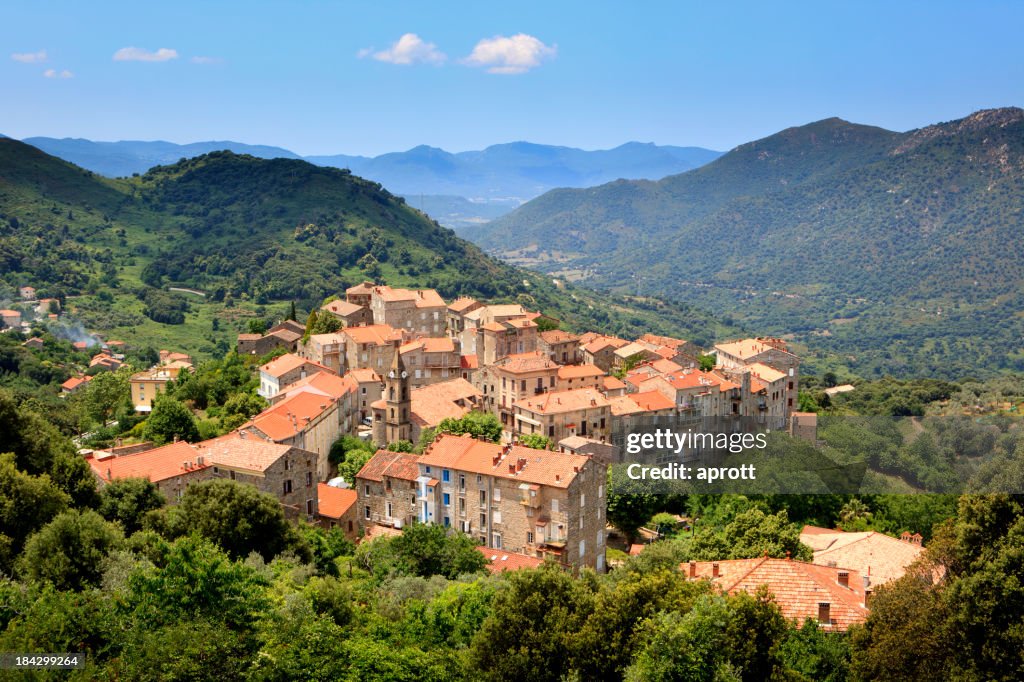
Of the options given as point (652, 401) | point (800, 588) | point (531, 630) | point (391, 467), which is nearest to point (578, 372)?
point (652, 401)

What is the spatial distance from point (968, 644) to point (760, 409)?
43.8 m

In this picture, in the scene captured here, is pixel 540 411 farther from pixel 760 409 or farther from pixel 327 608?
pixel 327 608

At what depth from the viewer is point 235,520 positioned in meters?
35.1

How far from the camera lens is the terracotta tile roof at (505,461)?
4303 centimetres

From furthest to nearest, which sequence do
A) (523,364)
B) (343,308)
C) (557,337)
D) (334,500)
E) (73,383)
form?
1. (73,383)
2. (343,308)
3. (557,337)
4. (523,364)
5. (334,500)

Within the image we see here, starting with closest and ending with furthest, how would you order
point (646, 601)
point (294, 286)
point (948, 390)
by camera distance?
1. point (646, 601)
2. point (948, 390)
3. point (294, 286)

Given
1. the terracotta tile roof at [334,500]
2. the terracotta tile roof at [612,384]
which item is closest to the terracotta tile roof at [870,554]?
the terracotta tile roof at [612,384]

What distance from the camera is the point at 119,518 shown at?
35.1 metres

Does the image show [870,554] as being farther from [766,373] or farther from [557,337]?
[557,337]

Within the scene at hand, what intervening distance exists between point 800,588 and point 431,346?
38.5m

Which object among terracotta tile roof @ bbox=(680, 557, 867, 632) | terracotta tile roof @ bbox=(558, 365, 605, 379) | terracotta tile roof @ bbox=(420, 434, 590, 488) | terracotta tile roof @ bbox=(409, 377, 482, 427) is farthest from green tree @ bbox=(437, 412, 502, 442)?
terracotta tile roof @ bbox=(680, 557, 867, 632)

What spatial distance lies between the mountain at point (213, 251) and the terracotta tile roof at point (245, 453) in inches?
2770

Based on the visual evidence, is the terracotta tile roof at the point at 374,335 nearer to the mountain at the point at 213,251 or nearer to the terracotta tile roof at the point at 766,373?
the terracotta tile roof at the point at 766,373

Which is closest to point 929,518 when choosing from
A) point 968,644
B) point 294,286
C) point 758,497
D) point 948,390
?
point 758,497
